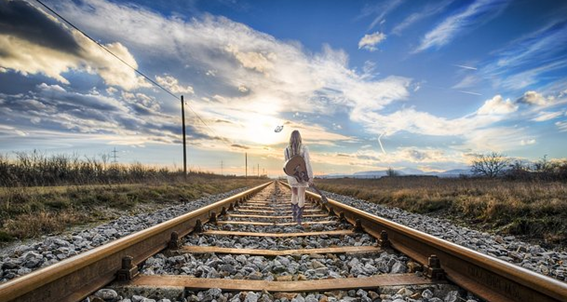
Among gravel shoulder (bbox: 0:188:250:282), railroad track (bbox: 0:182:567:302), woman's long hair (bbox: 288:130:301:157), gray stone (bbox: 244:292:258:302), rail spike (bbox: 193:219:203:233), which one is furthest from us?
woman's long hair (bbox: 288:130:301:157)

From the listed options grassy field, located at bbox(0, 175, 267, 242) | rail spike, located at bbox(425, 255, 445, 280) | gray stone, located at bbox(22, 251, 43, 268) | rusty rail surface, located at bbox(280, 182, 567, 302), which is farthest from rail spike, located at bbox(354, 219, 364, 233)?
grassy field, located at bbox(0, 175, 267, 242)

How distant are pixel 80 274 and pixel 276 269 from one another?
157 centimetres

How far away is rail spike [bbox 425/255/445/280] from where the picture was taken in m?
2.77

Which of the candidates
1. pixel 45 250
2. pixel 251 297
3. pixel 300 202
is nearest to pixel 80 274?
pixel 251 297

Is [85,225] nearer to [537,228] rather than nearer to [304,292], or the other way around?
[304,292]

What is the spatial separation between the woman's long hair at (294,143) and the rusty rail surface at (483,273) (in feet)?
8.31

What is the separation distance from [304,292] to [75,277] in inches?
63.9

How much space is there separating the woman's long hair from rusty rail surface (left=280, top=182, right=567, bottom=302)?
2.53 m

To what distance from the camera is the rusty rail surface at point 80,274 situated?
1962mm

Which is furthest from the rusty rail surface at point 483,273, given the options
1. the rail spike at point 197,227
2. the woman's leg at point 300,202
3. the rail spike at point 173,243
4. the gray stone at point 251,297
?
the rail spike at point 197,227

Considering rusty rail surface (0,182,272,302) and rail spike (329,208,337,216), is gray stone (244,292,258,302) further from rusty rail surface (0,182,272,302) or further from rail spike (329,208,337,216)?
rail spike (329,208,337,216)

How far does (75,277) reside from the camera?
7.81 ft

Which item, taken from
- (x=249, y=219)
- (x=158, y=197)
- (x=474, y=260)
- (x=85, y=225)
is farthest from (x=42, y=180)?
(x=474, y=260)

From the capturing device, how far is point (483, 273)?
2471 mm
